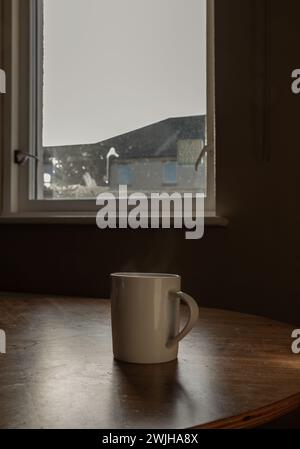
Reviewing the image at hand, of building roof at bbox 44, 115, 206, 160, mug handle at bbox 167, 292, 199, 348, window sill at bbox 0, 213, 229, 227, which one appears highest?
building roof at bbox 44, 115, 206, 160

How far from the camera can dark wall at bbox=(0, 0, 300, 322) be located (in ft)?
4.91

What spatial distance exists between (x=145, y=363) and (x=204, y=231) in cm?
103

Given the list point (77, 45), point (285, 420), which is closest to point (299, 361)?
point (285, 420)

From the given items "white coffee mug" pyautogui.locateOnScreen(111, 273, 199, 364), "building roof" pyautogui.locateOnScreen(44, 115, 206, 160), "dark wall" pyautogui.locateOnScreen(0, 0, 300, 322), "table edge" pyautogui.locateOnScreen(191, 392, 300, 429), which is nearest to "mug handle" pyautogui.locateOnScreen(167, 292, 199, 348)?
"white coffee mug" pyautogui.locateOnScreen(111, 273, 199, 364)

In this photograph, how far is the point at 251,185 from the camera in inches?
60.8

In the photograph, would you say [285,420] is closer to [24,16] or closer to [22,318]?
[22,318]

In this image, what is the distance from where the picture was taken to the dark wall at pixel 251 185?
1497mm

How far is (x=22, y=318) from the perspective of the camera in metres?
0.93

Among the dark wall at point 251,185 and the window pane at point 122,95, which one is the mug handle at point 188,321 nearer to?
the dark wall at point 251,185

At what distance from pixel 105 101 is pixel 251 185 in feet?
2.22

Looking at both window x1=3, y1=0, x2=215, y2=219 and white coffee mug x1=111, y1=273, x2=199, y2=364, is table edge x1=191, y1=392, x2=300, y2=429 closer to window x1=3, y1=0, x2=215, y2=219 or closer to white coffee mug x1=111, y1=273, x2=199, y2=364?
white coffee mug x1=111, y1=273, x2=199, y2=364

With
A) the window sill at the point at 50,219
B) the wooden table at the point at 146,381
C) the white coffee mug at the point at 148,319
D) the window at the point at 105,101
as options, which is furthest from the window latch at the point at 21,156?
the white coffee mug at the point at 148,319

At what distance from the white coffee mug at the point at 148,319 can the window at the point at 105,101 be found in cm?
110

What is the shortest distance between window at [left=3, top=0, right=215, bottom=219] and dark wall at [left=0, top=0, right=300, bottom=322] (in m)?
0.12
